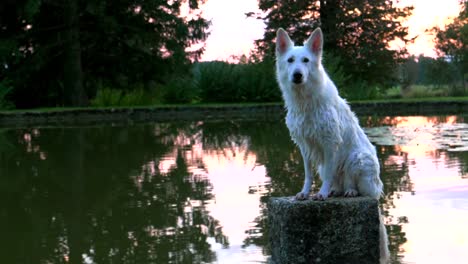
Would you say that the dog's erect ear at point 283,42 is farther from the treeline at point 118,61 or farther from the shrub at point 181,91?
the shrub at point 181,91

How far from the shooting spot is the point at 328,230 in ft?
15.5

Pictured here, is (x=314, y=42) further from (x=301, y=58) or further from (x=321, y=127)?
(x=321, y=127)

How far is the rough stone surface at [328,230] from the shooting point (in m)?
4.73

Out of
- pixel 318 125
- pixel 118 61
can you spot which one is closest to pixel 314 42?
pixel 318 125

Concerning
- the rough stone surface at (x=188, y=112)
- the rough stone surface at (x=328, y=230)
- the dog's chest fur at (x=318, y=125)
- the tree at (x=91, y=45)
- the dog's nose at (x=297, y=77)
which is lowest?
the rough stone surface at (x=328, y=230)

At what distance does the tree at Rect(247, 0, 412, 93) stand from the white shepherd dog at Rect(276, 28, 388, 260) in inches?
1387

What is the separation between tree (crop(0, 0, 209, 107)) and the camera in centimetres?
3036

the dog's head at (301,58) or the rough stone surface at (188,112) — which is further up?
the dog's head at (301,58)

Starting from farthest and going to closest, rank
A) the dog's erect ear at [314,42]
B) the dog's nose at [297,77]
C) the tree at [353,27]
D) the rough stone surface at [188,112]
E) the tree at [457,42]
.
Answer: the tree at [457,42]
the tree at [353,27]
the rough stone surface at [188,112]
the dog's erect ear at [314,42]
the dog's nose at [297,77]

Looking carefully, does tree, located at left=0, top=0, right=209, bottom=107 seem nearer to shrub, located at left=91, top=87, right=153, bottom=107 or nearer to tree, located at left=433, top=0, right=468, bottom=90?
shrub, located at left=91, top=87, right=153, bottom=107

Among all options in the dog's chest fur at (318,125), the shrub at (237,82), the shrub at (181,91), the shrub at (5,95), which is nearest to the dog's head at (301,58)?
the dog's chest fur at (318,125)

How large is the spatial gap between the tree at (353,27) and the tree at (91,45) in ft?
29.9

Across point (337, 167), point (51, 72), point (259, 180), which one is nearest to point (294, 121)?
point (337, 167)

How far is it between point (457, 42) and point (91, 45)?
35120mm
